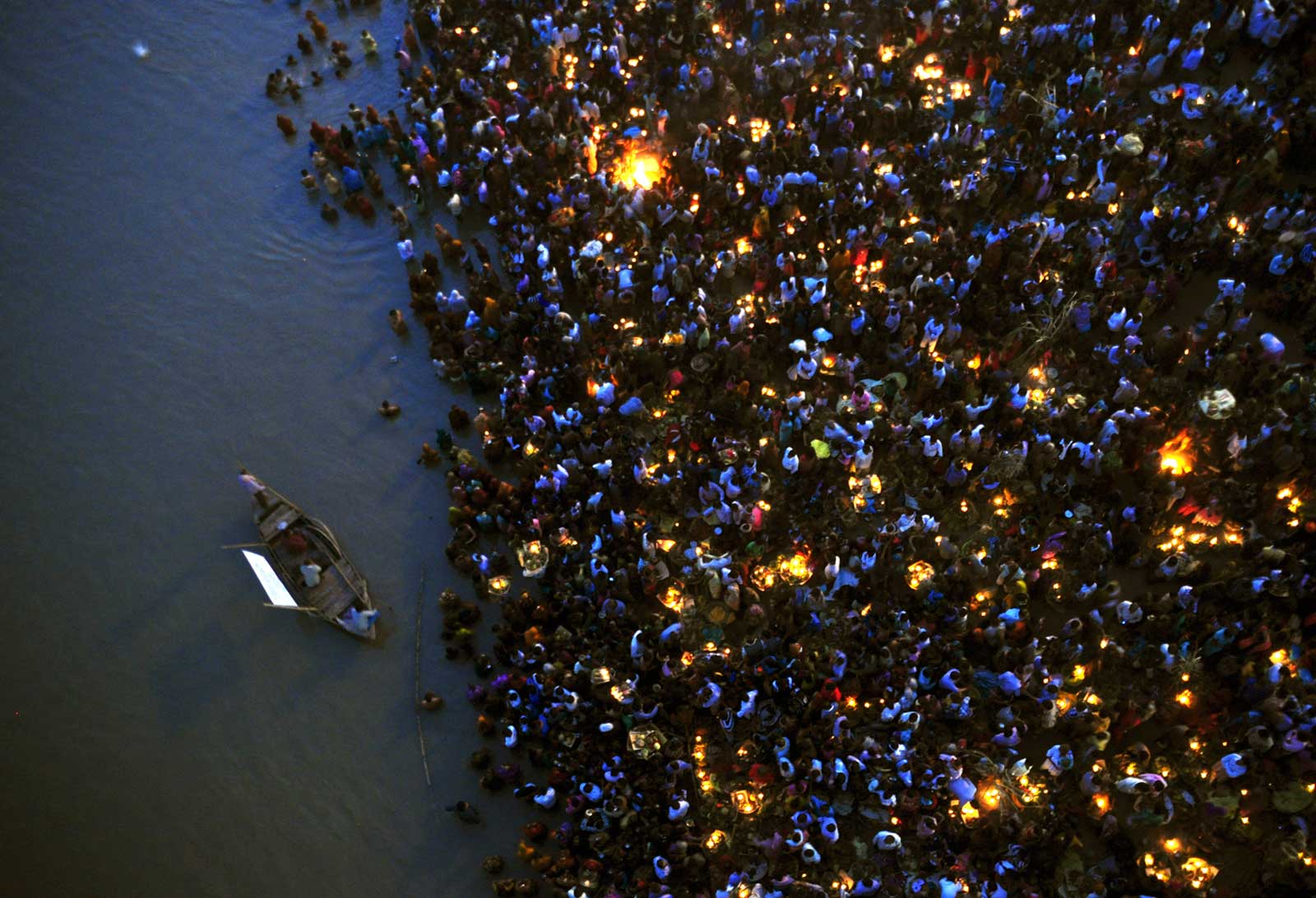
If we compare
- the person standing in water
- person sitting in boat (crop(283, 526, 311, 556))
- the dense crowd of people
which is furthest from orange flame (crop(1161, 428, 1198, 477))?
the person standing in water

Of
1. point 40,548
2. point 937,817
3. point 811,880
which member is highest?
point 40,548

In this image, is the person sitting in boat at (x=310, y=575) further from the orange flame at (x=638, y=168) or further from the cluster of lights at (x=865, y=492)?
the orange flame at (x=638, y=168)

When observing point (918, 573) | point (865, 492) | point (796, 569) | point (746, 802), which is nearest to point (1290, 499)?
point (918, 573)

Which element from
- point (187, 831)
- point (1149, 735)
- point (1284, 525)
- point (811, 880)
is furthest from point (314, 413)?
point (1284, 525)

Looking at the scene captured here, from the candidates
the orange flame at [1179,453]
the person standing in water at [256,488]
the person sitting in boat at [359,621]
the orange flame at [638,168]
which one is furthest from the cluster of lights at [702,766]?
the orange flame at [638,168]

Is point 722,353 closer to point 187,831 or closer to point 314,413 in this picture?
point 314,413
